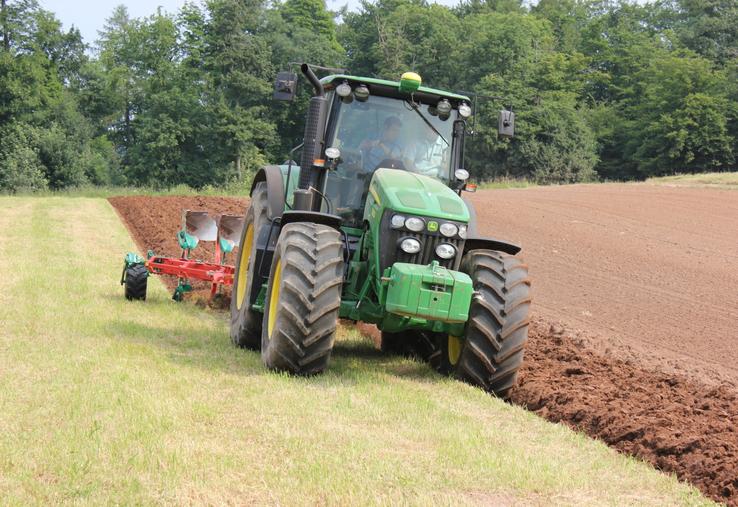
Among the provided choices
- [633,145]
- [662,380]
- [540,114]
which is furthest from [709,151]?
[662,380]

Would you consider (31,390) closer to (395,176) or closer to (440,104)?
(395,176)

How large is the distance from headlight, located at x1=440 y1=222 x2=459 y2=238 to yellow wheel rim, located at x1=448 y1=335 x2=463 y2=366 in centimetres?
107

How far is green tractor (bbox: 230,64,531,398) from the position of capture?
696cm

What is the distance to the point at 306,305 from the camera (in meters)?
6.90

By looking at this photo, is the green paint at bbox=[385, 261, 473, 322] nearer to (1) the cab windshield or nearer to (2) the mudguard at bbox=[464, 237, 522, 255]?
(2) the mudguard at bbox=[464, 237, 522, 255]

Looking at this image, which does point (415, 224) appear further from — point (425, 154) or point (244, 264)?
point (244, 264)

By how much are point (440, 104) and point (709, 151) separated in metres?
51.5

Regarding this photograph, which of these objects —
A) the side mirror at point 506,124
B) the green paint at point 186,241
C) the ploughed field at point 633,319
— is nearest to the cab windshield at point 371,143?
the side mirror at point 506,124

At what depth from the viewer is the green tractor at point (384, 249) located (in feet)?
22.8

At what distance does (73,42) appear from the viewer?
61.3 m

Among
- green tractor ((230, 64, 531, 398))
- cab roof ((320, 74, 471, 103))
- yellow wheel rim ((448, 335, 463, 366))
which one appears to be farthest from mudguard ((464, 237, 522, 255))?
cab roof ((320, 74, 471, 103))

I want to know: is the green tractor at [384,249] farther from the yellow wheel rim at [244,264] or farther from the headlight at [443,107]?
the yellow wheel rim at [244,264]

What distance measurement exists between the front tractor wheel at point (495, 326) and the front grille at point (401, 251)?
1.12 feet

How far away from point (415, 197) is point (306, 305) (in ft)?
4.10
